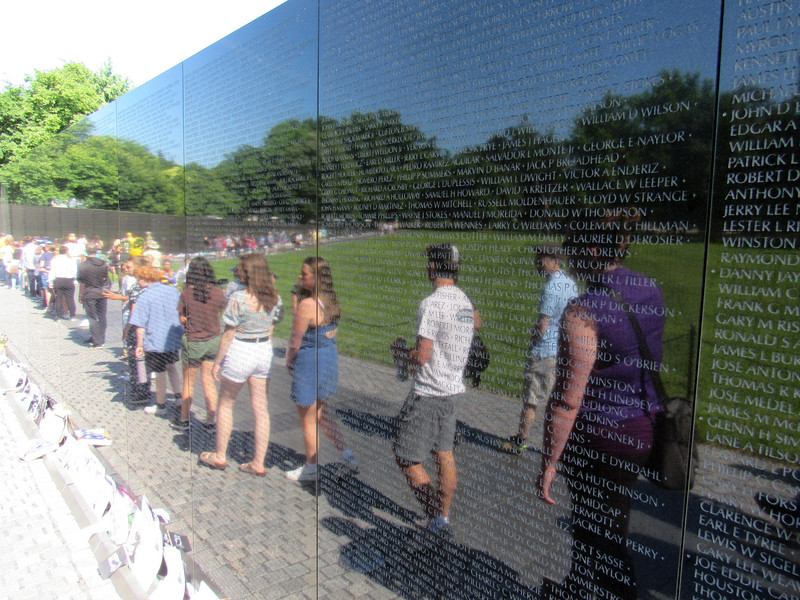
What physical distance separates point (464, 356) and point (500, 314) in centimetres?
21

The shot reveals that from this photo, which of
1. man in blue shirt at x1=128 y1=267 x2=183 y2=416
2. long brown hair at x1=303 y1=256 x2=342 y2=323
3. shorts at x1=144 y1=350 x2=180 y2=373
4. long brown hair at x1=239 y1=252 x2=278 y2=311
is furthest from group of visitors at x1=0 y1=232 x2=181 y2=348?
long brown hair at x1=303 y1=256 x2=342 y2=323

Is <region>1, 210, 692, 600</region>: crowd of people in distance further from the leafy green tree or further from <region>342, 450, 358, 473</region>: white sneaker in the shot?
the leafy green tree

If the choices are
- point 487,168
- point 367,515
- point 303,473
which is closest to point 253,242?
point 303,473

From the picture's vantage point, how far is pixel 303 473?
271cm

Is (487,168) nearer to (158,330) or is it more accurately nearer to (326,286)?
(326,286)

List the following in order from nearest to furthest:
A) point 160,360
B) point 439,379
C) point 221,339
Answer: point 439,379 → point 221,339 → point 160,360

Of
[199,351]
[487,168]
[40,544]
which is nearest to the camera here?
[487,168]

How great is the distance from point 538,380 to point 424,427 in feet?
1.87

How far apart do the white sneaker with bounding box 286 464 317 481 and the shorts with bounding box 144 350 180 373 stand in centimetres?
210

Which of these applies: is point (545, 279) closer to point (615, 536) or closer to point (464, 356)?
point (464, 356)

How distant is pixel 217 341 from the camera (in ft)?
11.9

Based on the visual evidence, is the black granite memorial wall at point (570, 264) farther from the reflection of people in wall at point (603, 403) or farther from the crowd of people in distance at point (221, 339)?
the crowd of people in distance at point (221, 339)

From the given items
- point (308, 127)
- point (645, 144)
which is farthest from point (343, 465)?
point (645, 144)

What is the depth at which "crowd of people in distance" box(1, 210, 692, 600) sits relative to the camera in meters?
1.38
